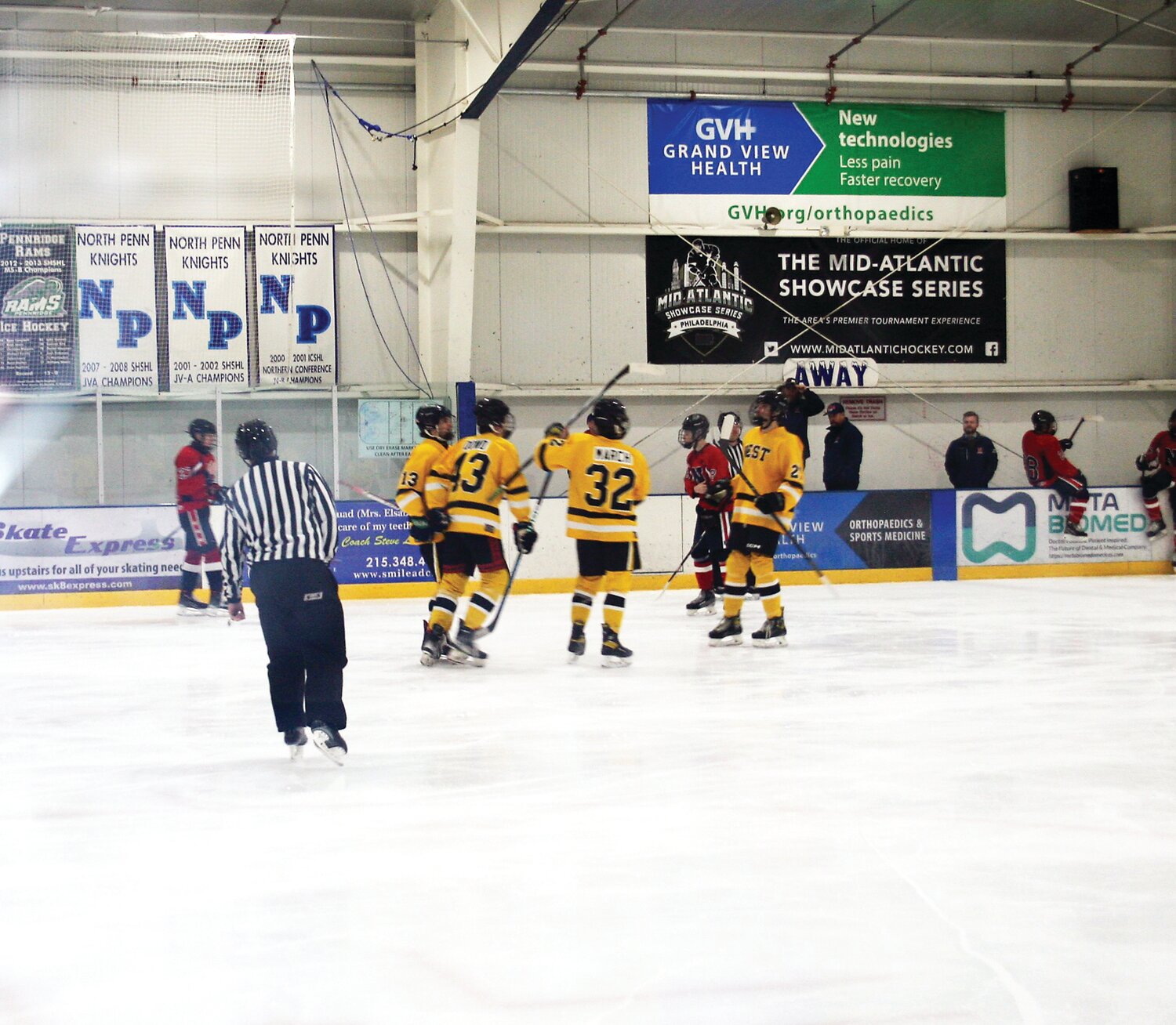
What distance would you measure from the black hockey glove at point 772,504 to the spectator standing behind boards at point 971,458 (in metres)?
7.19

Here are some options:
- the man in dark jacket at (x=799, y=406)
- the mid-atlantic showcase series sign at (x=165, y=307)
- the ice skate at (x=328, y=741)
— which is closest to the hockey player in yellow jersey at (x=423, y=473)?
the ice skate at (x=328, y=741)

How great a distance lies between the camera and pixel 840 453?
13.6 m

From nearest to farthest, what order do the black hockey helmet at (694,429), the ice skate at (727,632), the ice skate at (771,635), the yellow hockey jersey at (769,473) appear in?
1. the yellow hockey jersey at (769,473)
2. the ice skate at (771,635)
3. the ice skate at (727,632)
4. the black hockey helmet at (694,429)

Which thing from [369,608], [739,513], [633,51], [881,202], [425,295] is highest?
[633,51]

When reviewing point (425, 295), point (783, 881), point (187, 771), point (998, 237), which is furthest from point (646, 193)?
point (783, 881)

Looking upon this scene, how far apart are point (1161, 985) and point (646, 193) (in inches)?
527

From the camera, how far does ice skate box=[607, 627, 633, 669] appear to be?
6.98 meters

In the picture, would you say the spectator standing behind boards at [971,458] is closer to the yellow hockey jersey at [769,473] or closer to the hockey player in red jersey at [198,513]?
the yellow hockey jersey at [769,473]

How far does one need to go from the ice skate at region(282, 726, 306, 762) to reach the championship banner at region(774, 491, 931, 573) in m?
8.54

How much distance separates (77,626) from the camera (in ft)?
31.6

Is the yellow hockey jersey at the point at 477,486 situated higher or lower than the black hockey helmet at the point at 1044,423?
lower

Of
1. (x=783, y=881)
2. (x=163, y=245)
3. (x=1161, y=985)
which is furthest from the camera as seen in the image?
(x=163, y=245)

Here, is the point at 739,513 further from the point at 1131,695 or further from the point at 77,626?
the point at 77,626

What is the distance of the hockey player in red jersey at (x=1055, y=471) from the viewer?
13094 mm
